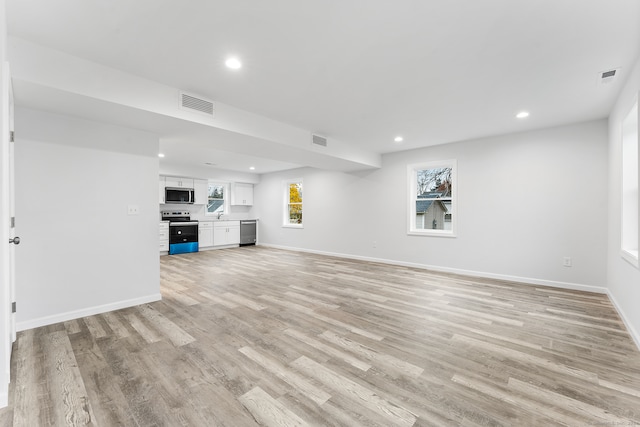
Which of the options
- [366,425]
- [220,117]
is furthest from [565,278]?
[220,117]

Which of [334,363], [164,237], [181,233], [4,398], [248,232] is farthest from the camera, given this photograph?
[248,232]

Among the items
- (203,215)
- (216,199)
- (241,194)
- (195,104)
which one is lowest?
(203,215)

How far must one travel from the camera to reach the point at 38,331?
8.92 ft

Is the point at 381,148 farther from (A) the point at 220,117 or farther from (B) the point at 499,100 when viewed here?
(A) the point at 220,117

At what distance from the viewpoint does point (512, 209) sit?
4.69 meters

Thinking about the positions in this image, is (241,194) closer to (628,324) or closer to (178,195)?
(178,195)

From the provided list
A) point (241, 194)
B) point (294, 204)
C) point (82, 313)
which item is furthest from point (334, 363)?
point (241, 194)

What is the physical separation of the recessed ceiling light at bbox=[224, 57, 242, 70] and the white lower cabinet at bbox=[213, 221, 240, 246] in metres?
6.61

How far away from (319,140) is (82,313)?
3.93 m

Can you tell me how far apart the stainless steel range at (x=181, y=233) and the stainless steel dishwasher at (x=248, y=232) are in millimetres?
1506

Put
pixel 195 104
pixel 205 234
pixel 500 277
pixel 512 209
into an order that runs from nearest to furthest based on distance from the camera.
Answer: pixel 195 104
pixel 512 209
pixel 500 277
pixel 205 234

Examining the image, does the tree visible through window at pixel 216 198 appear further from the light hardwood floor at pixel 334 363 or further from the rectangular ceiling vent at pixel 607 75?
the rectangular ceiling vent at pixel 607 75

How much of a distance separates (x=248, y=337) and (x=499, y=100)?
3.83m

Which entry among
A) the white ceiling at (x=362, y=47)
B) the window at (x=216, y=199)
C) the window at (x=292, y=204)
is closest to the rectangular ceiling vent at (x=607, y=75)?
the white ceiling at (x=362, y=47)
